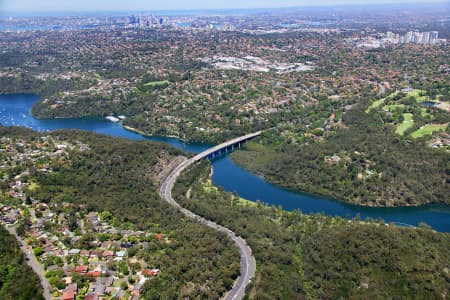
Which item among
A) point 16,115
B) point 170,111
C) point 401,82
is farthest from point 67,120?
point 401,82

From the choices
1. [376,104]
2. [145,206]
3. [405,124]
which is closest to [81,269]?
[145,206]

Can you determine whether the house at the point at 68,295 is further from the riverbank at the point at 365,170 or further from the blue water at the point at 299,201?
the riverbank at the point at 365,170

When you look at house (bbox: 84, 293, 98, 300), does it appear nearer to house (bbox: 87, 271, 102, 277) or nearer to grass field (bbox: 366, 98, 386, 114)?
house (bbox: 87, 271, 102, 277)

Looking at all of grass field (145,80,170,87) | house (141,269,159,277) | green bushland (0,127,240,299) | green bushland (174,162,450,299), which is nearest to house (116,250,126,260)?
green bushland (0,127,240,299)

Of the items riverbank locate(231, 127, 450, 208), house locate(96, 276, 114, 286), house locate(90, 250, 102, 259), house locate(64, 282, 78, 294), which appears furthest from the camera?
riverbank locate(231, 127, 450, 208)

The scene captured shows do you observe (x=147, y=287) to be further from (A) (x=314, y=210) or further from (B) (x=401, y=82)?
(B) (x=401, y=82)

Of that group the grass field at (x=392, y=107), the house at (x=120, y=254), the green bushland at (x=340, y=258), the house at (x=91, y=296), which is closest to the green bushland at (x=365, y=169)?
the green bushland at (x=340, y=258)
